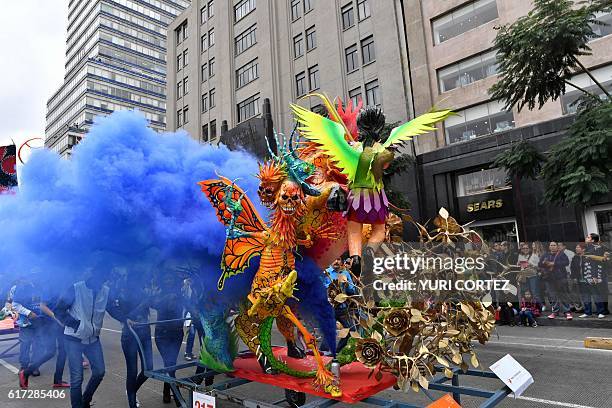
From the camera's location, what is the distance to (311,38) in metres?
22.3

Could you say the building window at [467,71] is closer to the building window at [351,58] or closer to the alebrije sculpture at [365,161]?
the building window at [351,58]

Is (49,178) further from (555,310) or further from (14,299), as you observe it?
(555,310)

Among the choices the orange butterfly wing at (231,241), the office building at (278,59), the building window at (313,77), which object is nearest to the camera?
the orange butterfly wing at (231,241)

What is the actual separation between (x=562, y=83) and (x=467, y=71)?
7.10 metres

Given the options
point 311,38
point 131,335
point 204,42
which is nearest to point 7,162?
point 131,335

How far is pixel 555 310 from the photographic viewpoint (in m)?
9.81

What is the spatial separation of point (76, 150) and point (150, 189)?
2.22 feet

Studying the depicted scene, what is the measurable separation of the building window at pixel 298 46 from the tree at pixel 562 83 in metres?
13.9

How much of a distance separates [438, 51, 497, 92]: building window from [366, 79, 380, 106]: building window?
2.75 m

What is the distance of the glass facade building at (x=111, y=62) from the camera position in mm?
58062

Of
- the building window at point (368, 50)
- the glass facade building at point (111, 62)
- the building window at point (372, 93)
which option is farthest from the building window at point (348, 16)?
the glass facade building at point (111, 62)

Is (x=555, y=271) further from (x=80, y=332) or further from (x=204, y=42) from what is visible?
(x=204, y=42)

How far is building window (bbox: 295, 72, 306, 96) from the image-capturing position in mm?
22328

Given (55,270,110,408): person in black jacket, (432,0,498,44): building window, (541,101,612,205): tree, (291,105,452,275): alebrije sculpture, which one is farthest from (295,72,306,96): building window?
(291,105,452,275): alebrije sculpture
